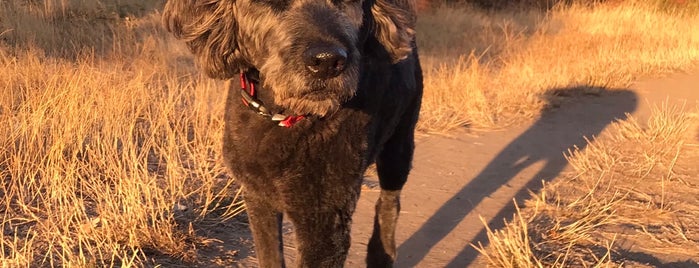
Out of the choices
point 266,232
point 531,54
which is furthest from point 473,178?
point 531,54

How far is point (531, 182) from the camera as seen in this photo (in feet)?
20.4

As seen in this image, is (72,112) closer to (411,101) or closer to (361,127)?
(411,101)

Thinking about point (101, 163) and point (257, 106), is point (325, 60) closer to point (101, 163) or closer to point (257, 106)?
point (257, 106)

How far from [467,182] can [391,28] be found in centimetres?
326

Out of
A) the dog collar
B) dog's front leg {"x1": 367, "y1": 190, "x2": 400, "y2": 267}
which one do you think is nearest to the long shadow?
dog's front leg {"x1": 367, "y1": 190, "x2": 400, "y2": 267}

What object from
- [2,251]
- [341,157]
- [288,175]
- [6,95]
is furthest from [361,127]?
[6,95]

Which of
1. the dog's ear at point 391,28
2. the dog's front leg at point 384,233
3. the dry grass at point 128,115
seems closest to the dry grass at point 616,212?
the dog's front leg at point 384,233

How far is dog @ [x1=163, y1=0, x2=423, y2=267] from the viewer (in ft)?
8.95

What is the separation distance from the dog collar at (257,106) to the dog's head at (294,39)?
10 cm

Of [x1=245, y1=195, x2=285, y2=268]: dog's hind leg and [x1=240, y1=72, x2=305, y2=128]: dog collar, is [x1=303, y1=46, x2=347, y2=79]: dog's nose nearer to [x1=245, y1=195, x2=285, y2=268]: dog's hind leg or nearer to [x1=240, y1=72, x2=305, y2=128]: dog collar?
[x1=240, y1=72, x2=305, y2=128]: dog collar

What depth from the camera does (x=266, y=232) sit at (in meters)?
3.51

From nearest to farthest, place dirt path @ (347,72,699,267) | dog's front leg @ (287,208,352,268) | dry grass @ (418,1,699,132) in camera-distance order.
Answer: dog's front leg @ (287,208,352,268)
dirt path @ (347,72,699,267)
dry grass @ (418,1,699,132)

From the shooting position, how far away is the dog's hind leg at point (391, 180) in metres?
4.25

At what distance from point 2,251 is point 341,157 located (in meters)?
1.67
